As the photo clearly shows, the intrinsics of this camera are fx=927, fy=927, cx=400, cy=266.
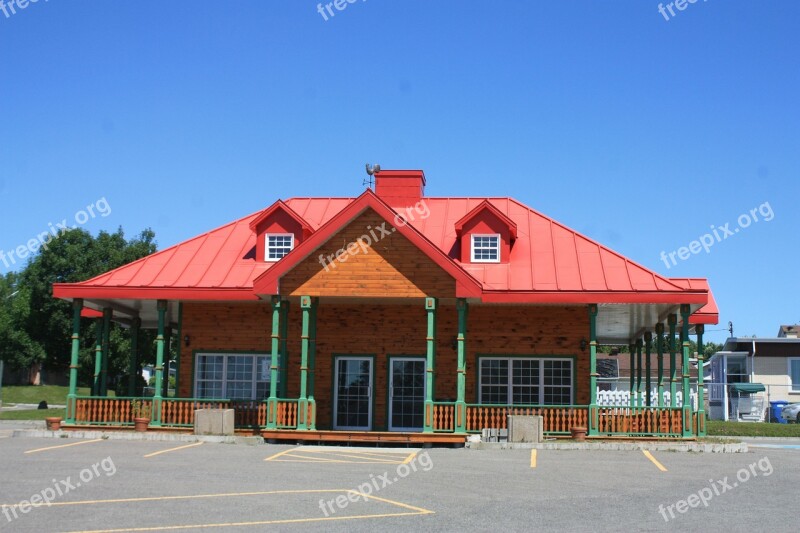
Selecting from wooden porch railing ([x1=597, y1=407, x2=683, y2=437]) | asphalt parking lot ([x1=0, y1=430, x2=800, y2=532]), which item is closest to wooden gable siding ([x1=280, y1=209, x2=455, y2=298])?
asphalt parking lot ([x1=0, y1=430, x2=800, y2=532])

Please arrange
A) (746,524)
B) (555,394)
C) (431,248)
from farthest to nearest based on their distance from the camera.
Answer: (555,394) < (431,248) < (746,524)

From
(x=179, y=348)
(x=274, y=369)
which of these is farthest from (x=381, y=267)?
(x=179, y=348)

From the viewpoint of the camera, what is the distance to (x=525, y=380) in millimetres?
27344

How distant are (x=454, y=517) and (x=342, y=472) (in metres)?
5.23

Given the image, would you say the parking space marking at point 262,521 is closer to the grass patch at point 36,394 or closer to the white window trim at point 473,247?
the white window trim at point 473,247

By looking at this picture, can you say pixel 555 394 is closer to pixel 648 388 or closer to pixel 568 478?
pixel 648 388

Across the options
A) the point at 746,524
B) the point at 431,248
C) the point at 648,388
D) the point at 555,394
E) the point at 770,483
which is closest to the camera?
the point at 746,524

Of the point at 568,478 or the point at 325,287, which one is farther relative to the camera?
the point at 325,287

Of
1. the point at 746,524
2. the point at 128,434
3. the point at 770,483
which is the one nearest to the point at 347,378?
the point at 128,434

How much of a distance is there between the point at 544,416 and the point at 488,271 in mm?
4497

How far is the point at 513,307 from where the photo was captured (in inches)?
1083
